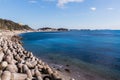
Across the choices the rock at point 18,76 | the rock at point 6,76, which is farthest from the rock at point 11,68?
the rock at point 6,76

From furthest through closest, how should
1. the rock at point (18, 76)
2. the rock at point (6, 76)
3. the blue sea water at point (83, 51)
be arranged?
the blue sea water at point (83, 51) < the rock at point (18, 76) < the rock at point (6, 76)

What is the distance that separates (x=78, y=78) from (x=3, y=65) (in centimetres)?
743

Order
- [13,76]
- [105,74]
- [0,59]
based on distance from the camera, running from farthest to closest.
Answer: [105,74] < [0,59] < [13,76]

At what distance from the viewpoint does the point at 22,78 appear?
1118cm

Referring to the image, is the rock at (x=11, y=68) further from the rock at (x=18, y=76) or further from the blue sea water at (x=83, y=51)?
the blue sea water at (x=83, y=51)

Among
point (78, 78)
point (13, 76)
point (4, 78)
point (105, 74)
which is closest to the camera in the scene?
point (4, 78)

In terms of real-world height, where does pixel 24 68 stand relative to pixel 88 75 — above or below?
above

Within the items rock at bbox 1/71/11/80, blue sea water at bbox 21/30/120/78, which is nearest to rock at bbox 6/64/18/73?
rock at bbox 1/71/11/80

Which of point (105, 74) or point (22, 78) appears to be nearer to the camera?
point (22, 78)

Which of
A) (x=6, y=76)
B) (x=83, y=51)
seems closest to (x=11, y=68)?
(x=6, y=76)

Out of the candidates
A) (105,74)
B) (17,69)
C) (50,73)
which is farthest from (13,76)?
(105,74)

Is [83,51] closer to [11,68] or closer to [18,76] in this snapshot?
[11,68]

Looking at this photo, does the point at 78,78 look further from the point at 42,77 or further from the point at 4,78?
the point at 4,78

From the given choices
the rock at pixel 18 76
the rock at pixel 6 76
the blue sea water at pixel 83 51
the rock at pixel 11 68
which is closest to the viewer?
the rock at pixel 6 76
